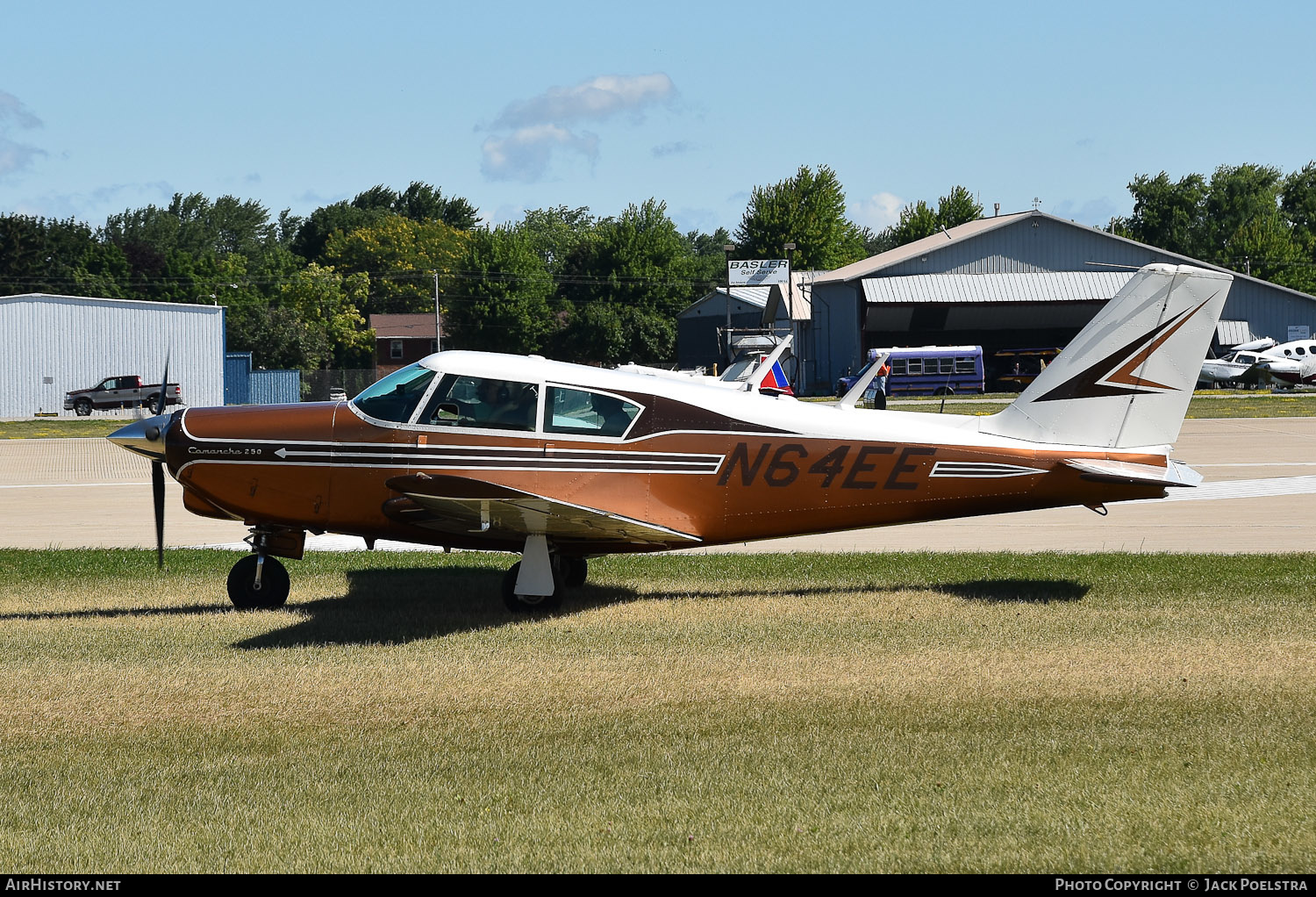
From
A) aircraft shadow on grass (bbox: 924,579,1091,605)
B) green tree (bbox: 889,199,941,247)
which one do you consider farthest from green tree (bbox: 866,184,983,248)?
aircraft shadow on grass (bbox: 924,579,1091,605)

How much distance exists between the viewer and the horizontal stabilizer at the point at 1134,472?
9.94 metres

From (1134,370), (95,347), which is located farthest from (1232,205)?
(1134,370)

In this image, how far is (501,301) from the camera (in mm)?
88312

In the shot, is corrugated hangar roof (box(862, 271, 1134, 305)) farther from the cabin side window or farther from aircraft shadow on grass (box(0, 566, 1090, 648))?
the cabin side window

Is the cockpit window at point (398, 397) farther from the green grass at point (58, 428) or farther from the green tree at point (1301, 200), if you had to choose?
the green tree at point (1301, 200)

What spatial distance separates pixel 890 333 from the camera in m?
67.4

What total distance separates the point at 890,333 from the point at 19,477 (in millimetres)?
50837

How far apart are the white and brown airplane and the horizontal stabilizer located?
29 mm

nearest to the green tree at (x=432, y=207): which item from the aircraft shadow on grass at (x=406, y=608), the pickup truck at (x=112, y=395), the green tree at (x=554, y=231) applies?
the green tree at (x=554, y=231)

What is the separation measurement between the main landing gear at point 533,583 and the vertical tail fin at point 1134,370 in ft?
13.3

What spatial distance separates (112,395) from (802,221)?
66.0 metres

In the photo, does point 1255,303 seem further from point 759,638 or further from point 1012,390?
point 759,638

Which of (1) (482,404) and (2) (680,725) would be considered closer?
(2) (680,725)

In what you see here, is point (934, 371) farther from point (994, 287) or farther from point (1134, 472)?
point (1134, 472)
